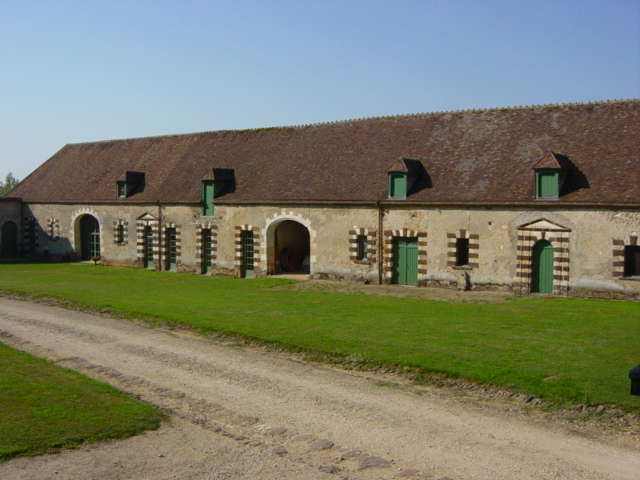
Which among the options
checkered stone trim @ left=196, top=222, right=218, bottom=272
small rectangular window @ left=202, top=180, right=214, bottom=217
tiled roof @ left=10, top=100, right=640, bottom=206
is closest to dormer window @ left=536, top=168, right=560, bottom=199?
tiled roof @ left=10, top=100, right=640, bottom=206

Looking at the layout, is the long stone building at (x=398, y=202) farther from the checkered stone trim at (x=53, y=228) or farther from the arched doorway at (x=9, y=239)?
the arched doorway at (x=9, y=239)

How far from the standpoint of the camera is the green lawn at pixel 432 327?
12.5 m

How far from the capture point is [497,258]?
2411 cm

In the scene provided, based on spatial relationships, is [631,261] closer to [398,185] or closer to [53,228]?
[398,185]

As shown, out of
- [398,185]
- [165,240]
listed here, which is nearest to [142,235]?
[165,240]

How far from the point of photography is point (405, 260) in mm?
26375

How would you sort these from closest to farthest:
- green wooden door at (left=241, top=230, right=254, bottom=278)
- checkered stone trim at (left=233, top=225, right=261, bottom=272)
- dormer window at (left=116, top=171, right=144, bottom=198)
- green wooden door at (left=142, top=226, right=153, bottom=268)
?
checkered stone trim at (left=233, top=225, right=261, bottom=272) < green wooden door at (left=241, top=230, right=254, bottom=278) < green wooden door at (left=142, top=226, right=153, bottom=268) < dormer window at (left=116, top=171, right=144, bottom=198)

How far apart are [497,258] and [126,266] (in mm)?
20591

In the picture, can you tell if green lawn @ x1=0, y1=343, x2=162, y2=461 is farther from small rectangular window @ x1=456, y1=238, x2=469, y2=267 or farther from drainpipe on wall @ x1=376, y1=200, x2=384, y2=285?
small rectangular window @ x1=456, y1=238, x2=469, y2=267

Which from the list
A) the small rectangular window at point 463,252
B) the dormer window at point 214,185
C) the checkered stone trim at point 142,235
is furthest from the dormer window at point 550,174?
the checkered stone trim at point 142,235

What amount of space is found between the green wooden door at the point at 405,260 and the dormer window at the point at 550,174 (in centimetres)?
535

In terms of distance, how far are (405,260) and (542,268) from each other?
5398mm

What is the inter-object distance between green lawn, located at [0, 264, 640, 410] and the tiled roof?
14.1ft

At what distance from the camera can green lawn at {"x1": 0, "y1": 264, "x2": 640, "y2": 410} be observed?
40.9 feet
